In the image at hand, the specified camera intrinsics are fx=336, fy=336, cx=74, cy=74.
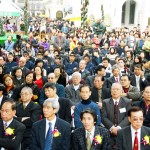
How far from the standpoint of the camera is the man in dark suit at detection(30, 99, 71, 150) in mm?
4738

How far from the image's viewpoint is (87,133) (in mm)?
4617

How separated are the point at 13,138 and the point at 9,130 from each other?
4.9 inches

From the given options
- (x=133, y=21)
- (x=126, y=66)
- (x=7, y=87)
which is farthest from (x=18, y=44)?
(x=133, y=21)

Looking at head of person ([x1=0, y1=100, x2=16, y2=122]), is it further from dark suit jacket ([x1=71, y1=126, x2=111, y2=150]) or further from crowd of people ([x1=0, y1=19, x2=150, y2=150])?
dark suit jacket ([x1=71, y1=126, x2=111, y2=150])

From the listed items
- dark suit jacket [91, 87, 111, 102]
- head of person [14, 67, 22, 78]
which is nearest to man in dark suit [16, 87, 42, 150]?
dark suit jacket [91, 87, 111, 102]

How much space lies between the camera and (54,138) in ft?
15.6

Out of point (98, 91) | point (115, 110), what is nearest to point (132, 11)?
point (98, 91)

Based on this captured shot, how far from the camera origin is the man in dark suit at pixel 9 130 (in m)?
4.67

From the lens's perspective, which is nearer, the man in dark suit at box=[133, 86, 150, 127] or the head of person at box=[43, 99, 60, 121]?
the head of person at box=[43, 99, 60, 121]

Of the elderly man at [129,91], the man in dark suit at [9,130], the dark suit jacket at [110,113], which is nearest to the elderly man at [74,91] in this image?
→ the elderly man at [129,91]

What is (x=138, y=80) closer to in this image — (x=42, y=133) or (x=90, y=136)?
(x=90, y=136)

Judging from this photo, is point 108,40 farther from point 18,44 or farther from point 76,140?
point 76,140

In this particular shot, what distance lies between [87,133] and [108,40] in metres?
10.9

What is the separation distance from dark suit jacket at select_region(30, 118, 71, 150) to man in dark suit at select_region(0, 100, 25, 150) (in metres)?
0.20
